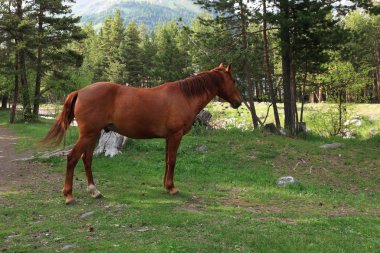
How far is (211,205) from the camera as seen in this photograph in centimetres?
789

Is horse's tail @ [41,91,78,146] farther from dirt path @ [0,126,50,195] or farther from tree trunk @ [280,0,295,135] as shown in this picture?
tree trunk @ [280,0,295,135]

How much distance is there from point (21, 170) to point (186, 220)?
25.8 feet

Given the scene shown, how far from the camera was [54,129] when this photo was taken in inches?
338

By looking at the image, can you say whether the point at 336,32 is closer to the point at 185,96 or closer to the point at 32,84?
the point at 185,96

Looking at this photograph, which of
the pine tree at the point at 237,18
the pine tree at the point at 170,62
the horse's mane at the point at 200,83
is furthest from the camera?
the pine tree at the point at 170,62

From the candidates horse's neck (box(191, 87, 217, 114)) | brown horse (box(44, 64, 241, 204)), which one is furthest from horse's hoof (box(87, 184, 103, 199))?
horse's neck (box(191, 87, 217, 114))

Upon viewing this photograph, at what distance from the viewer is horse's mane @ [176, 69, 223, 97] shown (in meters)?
8.81

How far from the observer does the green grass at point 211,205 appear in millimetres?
5500

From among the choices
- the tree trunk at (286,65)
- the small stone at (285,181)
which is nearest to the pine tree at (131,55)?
the tree trunk at (286,65)

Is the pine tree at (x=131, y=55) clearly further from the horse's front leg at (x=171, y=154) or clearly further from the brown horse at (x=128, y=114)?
the horse's front leg at (x=171, y=154)

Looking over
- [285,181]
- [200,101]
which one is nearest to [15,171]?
[200,101]

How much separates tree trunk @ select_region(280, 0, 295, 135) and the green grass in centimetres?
481

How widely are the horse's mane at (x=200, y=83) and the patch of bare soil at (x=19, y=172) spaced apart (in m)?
4.77

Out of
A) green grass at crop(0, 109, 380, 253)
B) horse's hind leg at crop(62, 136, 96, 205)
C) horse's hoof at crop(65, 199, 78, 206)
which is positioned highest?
horse's hind leg at crop(62, 136, 96, 205)
